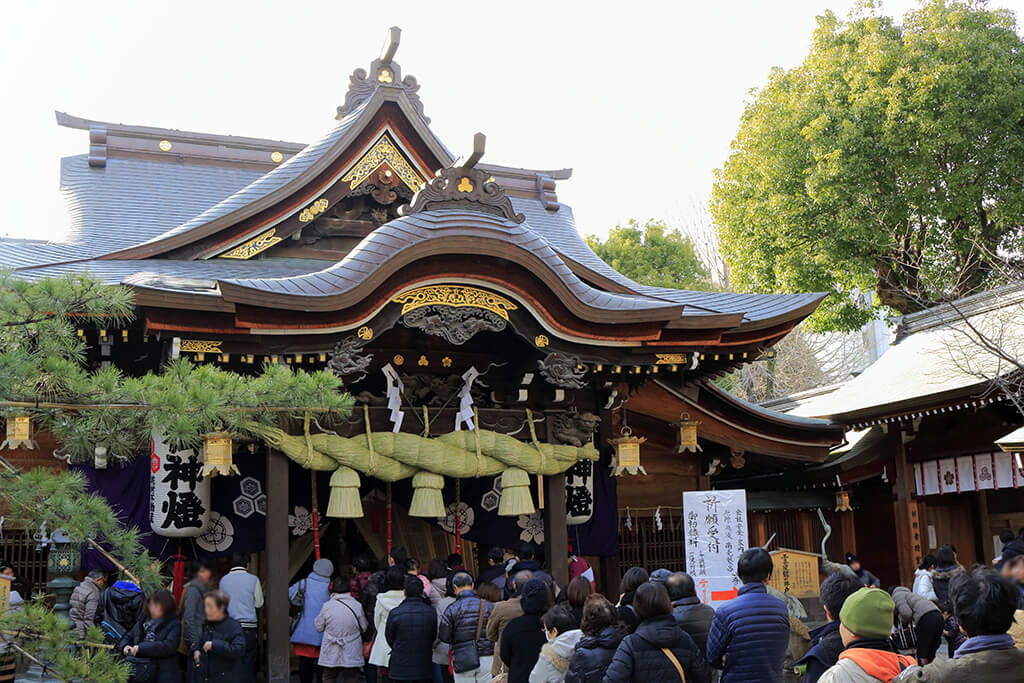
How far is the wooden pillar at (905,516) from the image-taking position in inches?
530

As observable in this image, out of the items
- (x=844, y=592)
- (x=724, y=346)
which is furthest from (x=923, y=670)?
(x=724, y=346)

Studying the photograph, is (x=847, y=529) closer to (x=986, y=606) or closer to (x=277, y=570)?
(x=277, y=570)

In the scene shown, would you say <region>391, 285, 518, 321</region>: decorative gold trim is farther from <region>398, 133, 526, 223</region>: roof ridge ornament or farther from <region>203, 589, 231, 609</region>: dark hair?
<region>203, 589, 231, 609</region>: dark hair

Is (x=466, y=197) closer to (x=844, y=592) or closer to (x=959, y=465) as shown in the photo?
(x=844, y=592)

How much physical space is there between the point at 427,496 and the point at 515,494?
94 centimetres

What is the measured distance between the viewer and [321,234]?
10.9 metres

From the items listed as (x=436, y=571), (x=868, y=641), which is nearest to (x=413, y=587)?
(x=436, y=571)

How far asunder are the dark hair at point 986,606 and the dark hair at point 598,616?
2052mm

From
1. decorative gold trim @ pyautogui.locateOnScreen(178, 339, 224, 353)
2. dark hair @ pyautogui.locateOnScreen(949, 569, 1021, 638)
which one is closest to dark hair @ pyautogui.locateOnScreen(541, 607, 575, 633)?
dark hair @ pyautogui.locateOnScreen(949, 569, 1021, 638)

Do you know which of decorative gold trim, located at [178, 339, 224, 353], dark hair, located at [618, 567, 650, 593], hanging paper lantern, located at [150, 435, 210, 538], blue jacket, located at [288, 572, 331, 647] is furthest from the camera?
hanging paper lantern, located at [150, 435, 210, 538]

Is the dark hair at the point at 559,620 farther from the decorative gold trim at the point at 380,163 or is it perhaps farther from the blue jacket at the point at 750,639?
the decorative gold trim at the point at 380,163

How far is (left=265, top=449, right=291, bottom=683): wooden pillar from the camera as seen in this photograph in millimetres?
8406

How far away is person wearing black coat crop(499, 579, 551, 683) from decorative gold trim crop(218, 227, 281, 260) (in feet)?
19.4

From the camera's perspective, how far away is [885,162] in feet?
61.3
